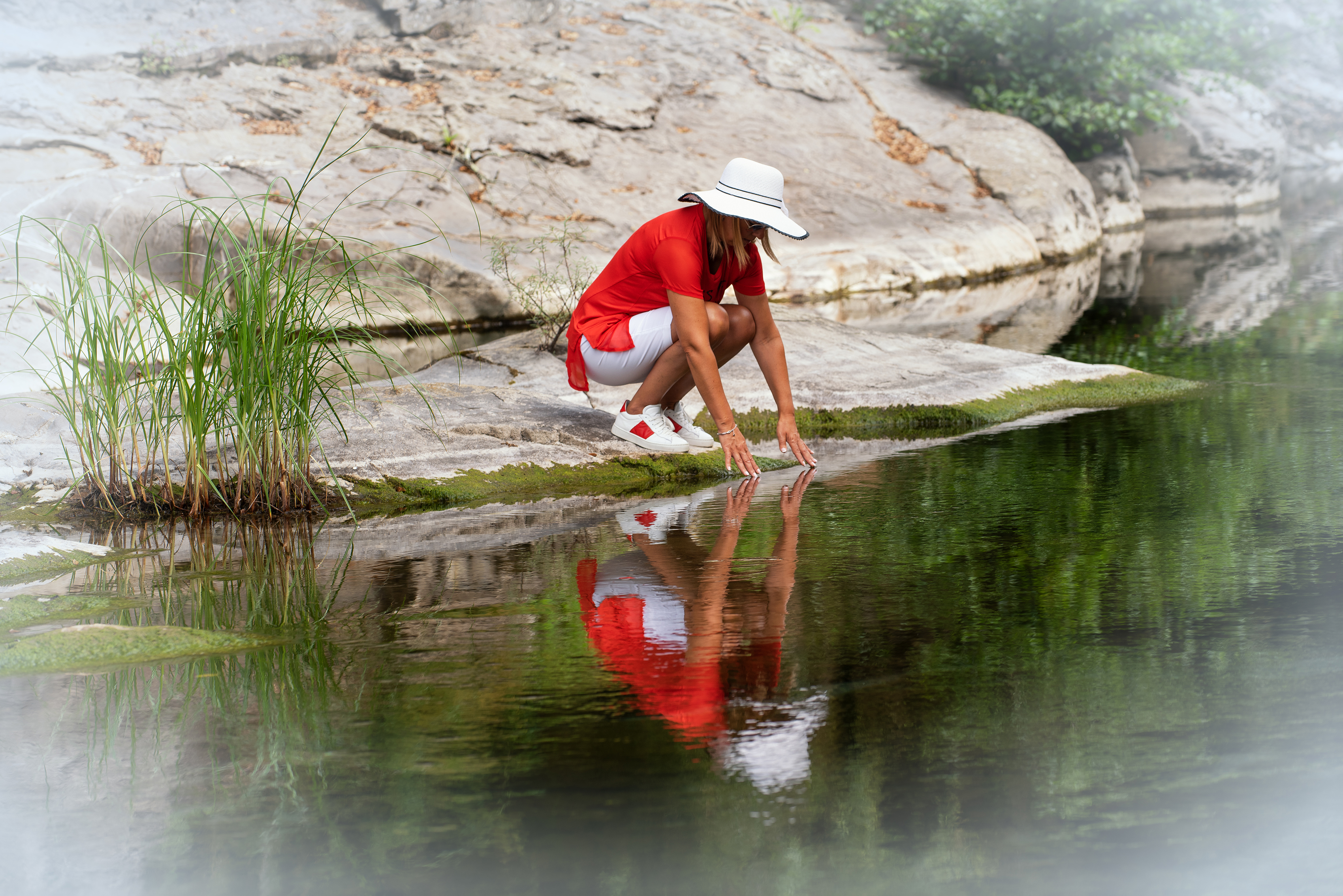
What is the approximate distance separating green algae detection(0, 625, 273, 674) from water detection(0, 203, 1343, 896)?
0.07m

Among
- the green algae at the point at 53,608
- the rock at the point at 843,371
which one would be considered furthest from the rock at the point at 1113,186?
the green algae at the point at 53,608

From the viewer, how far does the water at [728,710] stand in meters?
1.72

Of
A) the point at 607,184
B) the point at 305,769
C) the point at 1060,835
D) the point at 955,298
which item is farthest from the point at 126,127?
the point at 1060,835

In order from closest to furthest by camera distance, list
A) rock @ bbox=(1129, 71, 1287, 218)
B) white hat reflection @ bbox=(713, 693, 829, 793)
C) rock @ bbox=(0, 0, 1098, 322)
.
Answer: white hat reflection @ bbox=(713, 693, 829, 793) < rock @ bbox=(0, 0, 1098, 322) < rock @ bbox=(1129, 71, 1287, 218)

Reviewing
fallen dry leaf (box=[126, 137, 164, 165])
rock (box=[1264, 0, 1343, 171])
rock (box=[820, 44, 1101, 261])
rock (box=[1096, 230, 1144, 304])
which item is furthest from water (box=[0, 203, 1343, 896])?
rock (box=[1264, 0, 1343, 171])

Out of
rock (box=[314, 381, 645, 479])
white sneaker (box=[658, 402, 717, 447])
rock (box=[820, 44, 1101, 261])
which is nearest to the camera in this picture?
rock (box=[314, 381, 645, 479])

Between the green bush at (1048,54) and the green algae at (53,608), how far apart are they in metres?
14.5

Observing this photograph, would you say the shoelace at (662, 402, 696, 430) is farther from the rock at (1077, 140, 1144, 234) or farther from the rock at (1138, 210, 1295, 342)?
the rock at (1077, 140, 1144, 234)

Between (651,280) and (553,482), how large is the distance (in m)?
0.81

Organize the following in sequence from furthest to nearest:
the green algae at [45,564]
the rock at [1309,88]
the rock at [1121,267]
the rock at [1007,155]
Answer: the rock at [1309,88] → the rock at [1007,155] → the rock at [1121,267] → the green algae at [45,564]

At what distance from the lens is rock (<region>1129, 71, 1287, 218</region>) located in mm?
19375

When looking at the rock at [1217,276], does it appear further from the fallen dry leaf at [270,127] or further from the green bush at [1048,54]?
the fallen dry leaf at [270,127]

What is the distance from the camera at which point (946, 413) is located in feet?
17.5

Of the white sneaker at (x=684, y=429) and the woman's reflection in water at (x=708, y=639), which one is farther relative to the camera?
the white sneaker at (x=684, y=429)
